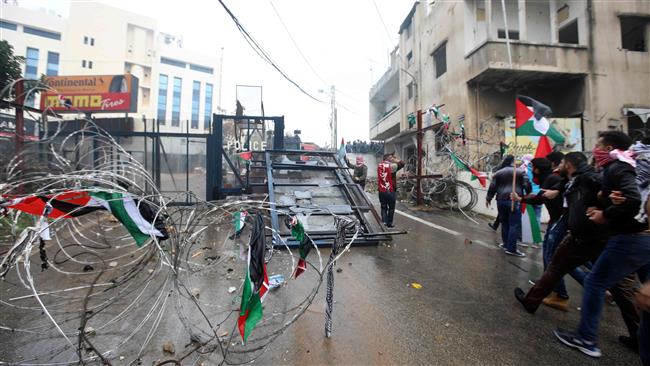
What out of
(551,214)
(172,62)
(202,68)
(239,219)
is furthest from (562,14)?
(202,68)

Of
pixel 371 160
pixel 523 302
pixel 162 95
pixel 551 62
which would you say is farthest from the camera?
pixel 162 95

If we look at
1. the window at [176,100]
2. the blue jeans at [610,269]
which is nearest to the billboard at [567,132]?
the blue jeans at [610,269]

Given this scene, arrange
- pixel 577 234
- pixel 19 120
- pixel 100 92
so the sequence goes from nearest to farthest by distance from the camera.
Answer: pixel 577 234 → pixel 19 120 → pixel 100 92

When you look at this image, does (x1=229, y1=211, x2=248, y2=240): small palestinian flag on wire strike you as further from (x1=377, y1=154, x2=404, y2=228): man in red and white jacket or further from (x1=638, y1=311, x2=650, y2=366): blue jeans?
(x1=377, y1=154, x2=404, y2=228): man in red and white jacket

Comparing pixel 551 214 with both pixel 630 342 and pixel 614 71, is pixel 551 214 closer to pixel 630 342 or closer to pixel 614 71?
pixel 630 342

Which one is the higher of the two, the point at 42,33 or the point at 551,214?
the point at 42,33

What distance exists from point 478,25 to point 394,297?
13.9 meters

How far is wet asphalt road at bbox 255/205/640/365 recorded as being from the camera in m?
2.25

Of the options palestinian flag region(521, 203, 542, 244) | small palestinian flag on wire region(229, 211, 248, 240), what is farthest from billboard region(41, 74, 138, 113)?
palestinian flag region(521, 203, 542, 244)

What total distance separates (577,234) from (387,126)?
20395mm

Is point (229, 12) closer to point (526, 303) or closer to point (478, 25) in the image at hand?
point (526, 303)

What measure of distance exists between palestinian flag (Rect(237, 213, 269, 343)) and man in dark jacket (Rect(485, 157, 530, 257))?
14.7ft

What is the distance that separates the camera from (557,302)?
312 cm

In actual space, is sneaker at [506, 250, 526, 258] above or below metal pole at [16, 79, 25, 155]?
below
